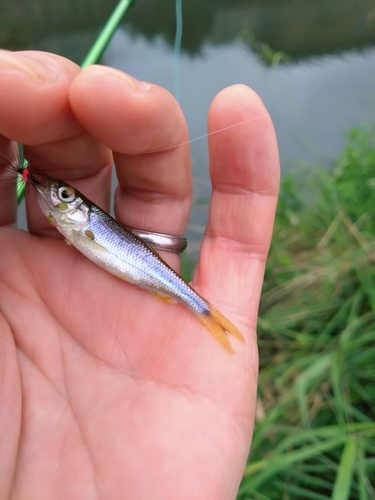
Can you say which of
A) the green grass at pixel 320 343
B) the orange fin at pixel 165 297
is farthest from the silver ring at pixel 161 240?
the green grass at pixel 320 343

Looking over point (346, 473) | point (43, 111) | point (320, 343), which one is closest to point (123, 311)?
point (43, 111)

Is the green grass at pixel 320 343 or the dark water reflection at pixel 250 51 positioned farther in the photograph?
the dark water reflection at pixel 250 51

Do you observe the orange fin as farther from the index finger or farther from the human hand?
the index finger

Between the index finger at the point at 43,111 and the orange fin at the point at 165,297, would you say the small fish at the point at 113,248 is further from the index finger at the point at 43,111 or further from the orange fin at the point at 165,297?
the index finger at the point at 43,111

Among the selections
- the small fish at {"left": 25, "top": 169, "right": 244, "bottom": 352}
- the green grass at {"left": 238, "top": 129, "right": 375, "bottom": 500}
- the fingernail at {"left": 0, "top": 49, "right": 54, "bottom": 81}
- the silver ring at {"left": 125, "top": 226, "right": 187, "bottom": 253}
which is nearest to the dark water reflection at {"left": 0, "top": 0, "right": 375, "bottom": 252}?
the green grass at {"left": 238, "top": 129, "right": 375, "bottom": 500}

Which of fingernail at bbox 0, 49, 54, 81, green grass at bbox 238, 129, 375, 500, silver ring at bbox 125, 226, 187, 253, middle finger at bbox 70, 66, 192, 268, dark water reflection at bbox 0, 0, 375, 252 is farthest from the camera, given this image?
dark water reflection at bbox 0, 0, 375, 252
